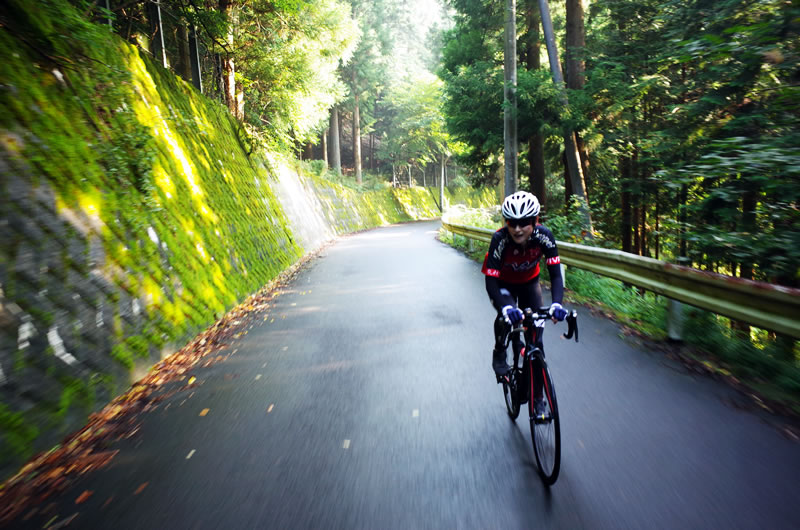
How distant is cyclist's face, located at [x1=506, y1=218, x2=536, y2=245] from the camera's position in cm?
356

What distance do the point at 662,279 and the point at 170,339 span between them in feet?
20.6

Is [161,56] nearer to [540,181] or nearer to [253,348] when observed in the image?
[253,348]

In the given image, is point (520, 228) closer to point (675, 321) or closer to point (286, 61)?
point (675, 321)

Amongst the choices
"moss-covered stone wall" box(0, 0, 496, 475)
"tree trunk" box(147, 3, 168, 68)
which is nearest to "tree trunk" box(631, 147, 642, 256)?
"moss-covered stone wall" box(0, 0, 496, 475)

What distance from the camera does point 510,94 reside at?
45.0 ft

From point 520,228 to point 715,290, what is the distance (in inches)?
109

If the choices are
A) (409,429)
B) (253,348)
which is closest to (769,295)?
(409,429)

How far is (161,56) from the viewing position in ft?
33.9

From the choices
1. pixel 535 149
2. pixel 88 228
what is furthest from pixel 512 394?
pixel 535 149

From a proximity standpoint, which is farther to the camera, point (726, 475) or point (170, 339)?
point (170, 339)

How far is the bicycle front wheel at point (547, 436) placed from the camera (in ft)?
9.27

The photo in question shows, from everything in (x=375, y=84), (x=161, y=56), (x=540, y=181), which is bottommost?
(x=540, y=181)

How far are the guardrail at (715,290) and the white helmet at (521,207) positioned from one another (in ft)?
7.86

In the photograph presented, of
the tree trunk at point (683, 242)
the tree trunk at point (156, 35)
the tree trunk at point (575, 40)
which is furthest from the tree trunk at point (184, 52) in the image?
the tree trunk at point (683, 242)
